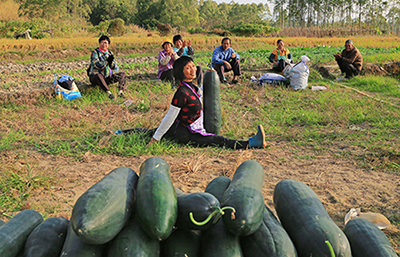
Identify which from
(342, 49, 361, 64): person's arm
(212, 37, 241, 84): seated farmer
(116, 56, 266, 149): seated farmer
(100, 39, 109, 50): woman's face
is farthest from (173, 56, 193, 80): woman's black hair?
(342, 49, 361, 64): person's arm

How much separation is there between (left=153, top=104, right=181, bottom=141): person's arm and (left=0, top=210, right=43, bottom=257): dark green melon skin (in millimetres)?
3064

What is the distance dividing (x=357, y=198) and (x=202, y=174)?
1.97 meters

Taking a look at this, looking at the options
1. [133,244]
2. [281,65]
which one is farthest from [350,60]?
[133,244]

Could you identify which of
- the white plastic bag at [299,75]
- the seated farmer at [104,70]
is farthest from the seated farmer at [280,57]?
the seated farmer at [104,70]

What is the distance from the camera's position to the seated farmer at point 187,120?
4875 mm

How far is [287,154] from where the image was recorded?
5.05 m

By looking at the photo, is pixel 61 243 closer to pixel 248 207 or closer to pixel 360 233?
pixel 248 207

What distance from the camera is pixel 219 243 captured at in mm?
1692

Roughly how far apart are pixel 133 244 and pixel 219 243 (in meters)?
0.50

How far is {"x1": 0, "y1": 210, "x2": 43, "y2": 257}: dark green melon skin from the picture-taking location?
5.83ft

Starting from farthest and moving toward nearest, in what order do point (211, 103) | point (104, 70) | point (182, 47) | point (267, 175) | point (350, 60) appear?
1. point (350, 60)
2. point (182, 47)
3. point (104, 70)
4. point (211, 103)
5. point (267, 175)

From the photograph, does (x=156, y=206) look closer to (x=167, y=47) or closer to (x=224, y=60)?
(x=167, y=47)

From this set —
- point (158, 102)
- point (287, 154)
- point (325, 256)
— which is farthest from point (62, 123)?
point (325, 256)

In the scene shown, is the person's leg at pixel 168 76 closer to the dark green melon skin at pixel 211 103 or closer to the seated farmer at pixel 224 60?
the seated farmer at pixel 224 60
